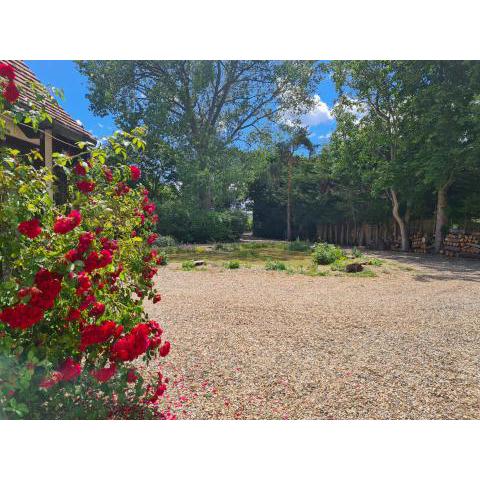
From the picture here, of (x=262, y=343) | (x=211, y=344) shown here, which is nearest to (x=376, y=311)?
(x=262, y=343)

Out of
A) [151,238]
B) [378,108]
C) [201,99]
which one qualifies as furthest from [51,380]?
[378,108]

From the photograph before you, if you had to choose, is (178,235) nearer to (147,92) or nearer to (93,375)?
(147,92)

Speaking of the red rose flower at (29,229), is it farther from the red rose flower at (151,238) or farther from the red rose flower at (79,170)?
the red rose flower at (151,238)

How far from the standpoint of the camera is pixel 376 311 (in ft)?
13.3

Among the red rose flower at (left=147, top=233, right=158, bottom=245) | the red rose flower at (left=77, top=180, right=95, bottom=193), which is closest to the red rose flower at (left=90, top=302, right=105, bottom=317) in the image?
the red rose flower at (left=77, top=180, right=95, bottom=193)

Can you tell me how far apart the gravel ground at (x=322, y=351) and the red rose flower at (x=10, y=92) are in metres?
1.66

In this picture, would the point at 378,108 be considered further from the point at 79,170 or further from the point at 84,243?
the point at 84,243

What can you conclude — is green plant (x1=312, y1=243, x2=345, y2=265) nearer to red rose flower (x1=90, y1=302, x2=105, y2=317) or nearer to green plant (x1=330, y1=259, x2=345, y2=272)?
green plant (x1=330, y1=259, x2=345, y2=272)

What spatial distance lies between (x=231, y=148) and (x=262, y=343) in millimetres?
7336

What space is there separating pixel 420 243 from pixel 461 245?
1.24 m

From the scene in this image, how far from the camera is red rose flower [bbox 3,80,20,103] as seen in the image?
1524 millimetres

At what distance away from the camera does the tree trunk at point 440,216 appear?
973 centimetres

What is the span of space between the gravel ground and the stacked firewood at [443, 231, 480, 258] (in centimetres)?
459
